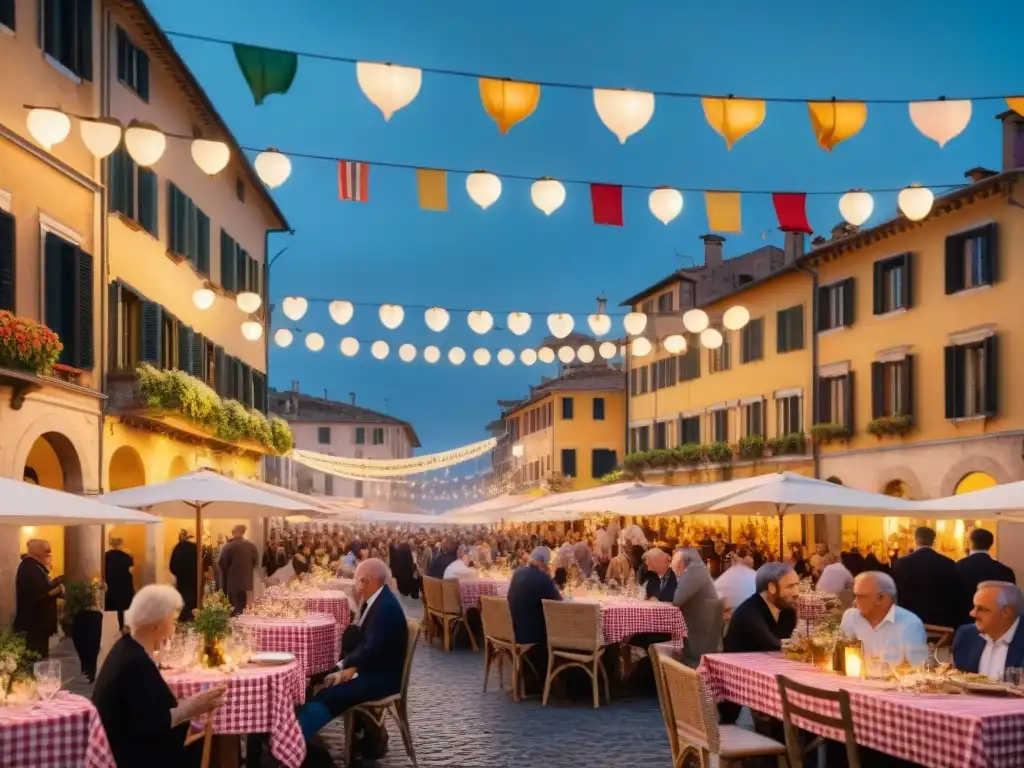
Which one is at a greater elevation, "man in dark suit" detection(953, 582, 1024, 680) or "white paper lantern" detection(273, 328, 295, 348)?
"white paper lantern" detection(273, 328, 295, 348)

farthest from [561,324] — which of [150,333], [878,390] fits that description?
[878,390]

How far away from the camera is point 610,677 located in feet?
43.9

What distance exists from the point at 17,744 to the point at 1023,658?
525 cm

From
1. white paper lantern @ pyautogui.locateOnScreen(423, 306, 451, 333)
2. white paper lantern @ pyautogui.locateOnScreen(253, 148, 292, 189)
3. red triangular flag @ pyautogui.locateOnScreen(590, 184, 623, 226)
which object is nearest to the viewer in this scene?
white paper lantern @ pyautogui.locateOnScreen(253, 148, 292, 189)

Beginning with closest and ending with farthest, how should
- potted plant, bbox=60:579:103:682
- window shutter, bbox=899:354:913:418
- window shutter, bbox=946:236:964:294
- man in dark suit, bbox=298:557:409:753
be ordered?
man in dark suit, bbox=298:557:409:753 → potted plant, bbox=60:579:103:682 → window shutter, bbox=946:236:964:294 → window shutter, bbox=899:354:913:418

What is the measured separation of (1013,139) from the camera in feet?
88.7

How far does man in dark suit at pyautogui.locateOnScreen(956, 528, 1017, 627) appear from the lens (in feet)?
43.5

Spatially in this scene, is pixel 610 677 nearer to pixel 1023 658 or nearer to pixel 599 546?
pixel 1023 658

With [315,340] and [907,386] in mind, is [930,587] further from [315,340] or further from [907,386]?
[315,340]

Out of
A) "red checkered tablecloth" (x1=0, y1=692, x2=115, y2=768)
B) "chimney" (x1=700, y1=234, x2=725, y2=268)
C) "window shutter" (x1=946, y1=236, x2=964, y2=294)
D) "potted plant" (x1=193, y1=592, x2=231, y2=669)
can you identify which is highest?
"chimney" (x1=700, y1=234, x2=725, y2=268)

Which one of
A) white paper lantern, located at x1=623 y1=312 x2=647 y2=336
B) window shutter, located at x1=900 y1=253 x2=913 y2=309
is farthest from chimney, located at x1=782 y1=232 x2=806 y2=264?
white paper lantern, located at x1=623 y1=312 x2=647 y2=336

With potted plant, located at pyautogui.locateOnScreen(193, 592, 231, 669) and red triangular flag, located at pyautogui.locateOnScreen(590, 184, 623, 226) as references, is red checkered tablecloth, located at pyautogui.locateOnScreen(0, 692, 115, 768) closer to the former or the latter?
potted plant, located at pyautogui.locateOnScreen(193, 592, 231, 669)

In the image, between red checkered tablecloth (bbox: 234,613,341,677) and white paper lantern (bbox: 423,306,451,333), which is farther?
white paper lantern (bbox: 423,306,451,333)

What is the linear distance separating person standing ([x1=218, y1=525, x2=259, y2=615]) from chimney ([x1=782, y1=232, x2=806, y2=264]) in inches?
922
